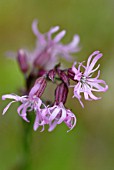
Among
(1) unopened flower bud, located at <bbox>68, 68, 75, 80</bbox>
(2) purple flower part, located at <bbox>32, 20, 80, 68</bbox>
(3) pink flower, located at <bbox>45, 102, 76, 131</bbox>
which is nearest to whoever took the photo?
(3) pink flower, located at <bbox>45, 102, 76, 131</bbox>

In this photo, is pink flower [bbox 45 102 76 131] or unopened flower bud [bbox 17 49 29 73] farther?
unopened flower bud [bbox 17 49 29 73]

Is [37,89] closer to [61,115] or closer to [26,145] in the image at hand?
[61,115]

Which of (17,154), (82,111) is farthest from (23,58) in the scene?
(82,111)

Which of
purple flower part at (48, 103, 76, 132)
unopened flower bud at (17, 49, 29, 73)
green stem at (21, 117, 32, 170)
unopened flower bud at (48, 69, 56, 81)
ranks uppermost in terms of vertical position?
unopened flower bud at (17, 49, 29, 73)

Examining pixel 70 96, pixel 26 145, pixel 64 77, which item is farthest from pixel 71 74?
A: pixel 70 96

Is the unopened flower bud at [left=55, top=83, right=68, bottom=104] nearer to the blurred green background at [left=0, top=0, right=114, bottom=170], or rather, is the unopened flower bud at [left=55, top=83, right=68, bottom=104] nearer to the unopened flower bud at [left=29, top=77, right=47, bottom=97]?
the unopened flower bud at [left=29, top=77, right=47, bottom=97]

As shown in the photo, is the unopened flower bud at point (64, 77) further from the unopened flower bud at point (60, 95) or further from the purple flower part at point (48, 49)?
the purple flower part at point (48, 49)

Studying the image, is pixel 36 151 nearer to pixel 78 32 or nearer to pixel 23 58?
pixel 23 58

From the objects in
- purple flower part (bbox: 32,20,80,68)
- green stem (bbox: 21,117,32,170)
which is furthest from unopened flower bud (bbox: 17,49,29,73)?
green stem (bbox: 21,117,32,170)

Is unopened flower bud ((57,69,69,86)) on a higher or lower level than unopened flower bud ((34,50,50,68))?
lower
